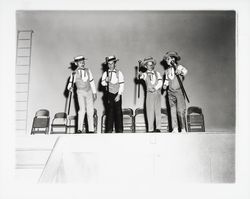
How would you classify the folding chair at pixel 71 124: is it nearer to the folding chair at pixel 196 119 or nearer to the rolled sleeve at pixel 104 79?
the rolled sleeve at pixel 104 79

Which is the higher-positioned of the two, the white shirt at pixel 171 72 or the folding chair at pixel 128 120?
the white shirt at pixel 171 72

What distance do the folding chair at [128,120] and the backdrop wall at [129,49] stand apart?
6 cm

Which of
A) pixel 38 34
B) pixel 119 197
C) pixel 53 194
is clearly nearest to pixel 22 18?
pixel 38 34

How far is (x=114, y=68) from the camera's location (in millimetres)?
2941

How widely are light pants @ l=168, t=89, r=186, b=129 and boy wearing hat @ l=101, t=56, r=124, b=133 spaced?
0.42m

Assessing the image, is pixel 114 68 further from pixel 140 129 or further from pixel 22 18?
pixel 22 18

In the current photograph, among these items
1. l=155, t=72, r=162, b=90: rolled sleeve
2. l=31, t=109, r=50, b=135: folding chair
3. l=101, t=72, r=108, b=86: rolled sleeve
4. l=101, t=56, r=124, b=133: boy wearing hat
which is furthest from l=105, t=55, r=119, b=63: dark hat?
l=31, t=109, r=50, b=135: folding chair

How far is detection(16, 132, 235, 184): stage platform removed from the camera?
2.87 metres

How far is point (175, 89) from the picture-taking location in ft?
9.73

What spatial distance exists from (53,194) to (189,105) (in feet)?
4.21

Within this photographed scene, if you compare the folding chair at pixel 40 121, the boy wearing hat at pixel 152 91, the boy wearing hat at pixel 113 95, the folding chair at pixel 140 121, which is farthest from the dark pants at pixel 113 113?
the folding chair at pixel 40 121

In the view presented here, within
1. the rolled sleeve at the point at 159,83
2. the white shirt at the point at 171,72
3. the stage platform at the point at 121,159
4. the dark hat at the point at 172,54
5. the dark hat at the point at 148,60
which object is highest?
the dark hat at the point at 172,54

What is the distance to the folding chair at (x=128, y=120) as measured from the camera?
2.91m

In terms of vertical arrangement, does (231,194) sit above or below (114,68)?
below
